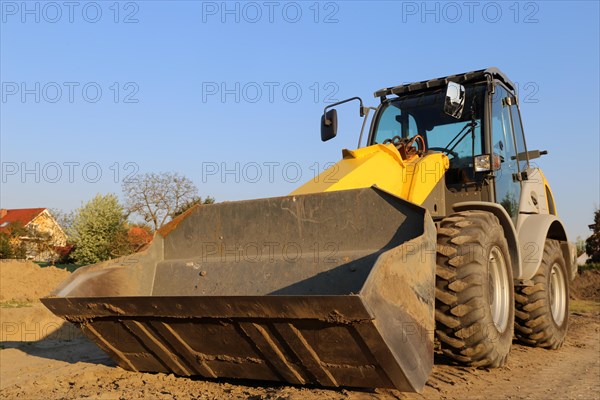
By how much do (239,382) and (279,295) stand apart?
1392 millimetres

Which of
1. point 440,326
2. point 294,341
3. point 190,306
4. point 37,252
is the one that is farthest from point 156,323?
point 37,252

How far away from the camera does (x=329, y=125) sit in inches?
242

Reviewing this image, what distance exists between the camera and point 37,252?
40812 millimetres

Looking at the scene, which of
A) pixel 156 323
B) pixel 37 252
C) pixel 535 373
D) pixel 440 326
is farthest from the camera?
pixel 37 252

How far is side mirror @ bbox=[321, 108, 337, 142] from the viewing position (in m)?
6.08

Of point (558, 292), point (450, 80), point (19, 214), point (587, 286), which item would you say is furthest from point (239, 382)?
point (19, 214)

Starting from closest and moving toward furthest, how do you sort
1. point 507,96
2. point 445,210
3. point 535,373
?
point 535,373, point 445,210, point 507,96

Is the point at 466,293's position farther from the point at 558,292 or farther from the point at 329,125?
the point at 558,292

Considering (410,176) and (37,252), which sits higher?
(410,176)

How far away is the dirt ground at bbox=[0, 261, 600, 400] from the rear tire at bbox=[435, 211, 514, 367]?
0.23 metres

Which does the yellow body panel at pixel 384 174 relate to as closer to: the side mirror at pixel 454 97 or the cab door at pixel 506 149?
the side mirror at pixel 454 97

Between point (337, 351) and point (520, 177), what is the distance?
4.14 meters

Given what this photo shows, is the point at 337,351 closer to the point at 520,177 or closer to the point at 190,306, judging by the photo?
the point at 190,306

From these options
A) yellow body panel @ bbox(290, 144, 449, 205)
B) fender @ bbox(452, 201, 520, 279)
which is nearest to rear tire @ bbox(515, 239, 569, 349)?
fender @ bbox(452, 201, 520, 279)
